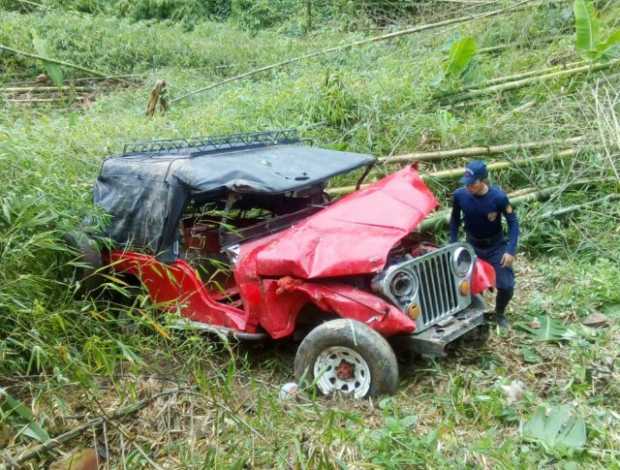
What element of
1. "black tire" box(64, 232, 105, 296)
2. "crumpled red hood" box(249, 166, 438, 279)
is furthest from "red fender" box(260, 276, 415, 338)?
"black tire" box(64, 232, 105, 296)

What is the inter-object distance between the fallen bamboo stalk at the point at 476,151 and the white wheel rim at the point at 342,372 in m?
4.07

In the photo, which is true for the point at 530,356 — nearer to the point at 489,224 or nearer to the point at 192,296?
the point at 489,224

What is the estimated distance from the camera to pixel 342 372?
4.58 metres

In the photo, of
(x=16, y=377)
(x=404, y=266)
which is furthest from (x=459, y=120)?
(x=16, y=377)

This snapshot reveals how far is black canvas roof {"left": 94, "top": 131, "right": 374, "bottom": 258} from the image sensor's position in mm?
4973

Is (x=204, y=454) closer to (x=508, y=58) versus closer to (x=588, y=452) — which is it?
(x=588, y=452)

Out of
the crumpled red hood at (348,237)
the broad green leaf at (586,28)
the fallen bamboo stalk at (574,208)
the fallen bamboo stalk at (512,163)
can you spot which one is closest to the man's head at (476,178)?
the crumpled red hood at (348,237)

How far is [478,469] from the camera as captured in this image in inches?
140

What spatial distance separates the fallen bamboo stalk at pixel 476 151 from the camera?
7.90 metres

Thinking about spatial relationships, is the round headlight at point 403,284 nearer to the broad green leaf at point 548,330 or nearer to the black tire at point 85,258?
the broad green leaf at point 548,330

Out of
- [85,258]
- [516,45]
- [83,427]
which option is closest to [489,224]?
[85,258]

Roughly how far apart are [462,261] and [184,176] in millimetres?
2185

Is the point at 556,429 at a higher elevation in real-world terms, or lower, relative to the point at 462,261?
lower

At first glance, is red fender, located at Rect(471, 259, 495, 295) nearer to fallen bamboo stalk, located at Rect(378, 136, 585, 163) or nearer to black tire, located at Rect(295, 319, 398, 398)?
black tire, located at Rect(295, 319, 398, 398)
